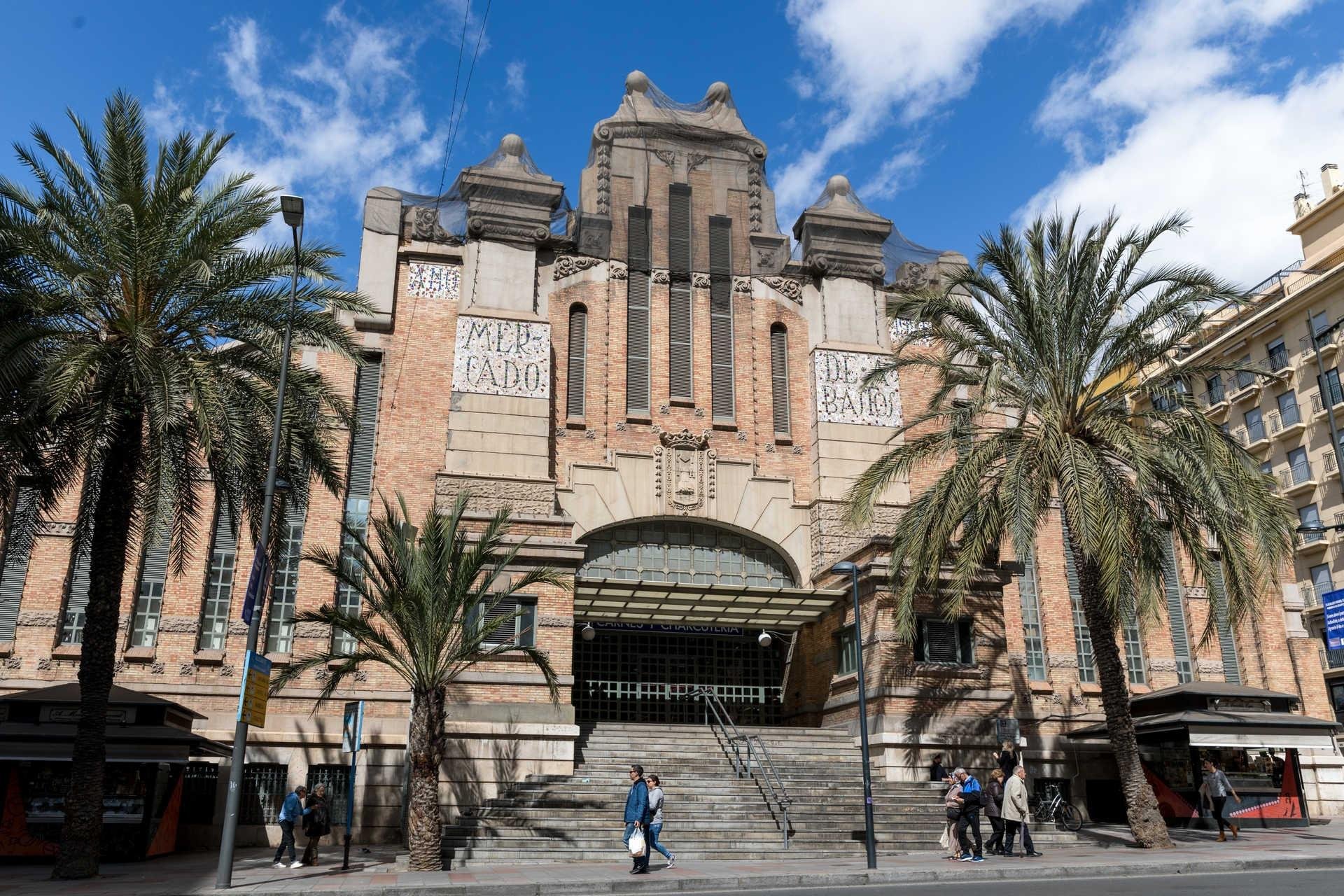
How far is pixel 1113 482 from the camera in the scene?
64.4ft

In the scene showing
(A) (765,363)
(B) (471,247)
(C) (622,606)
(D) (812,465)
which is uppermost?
(B) (471,247)

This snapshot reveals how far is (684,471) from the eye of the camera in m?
27.1

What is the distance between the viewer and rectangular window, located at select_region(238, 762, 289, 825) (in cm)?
2242

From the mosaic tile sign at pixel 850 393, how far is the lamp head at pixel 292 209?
1552cm

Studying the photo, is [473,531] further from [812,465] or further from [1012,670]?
[1012,670]

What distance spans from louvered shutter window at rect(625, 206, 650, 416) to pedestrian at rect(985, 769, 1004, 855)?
1299 centimetres

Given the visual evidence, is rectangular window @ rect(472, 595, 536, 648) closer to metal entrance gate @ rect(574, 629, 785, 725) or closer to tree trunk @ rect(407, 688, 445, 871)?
metal entrance gate @ rect(574, 629, 785, 725)

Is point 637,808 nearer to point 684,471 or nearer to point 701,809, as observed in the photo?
point 701,809

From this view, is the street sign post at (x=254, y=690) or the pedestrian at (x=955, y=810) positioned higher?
the street sign post at (x=254, y=690)

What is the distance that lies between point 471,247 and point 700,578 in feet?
35.0

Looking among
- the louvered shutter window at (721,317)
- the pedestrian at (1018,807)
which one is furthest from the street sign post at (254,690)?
the louvered shutter window at (721,317)

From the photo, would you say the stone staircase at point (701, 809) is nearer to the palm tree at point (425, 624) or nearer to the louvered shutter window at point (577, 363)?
the palm tree at point (425, 624)

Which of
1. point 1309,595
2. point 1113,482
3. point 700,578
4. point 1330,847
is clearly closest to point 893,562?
point 1113,482

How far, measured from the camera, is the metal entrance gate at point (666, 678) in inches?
1070
